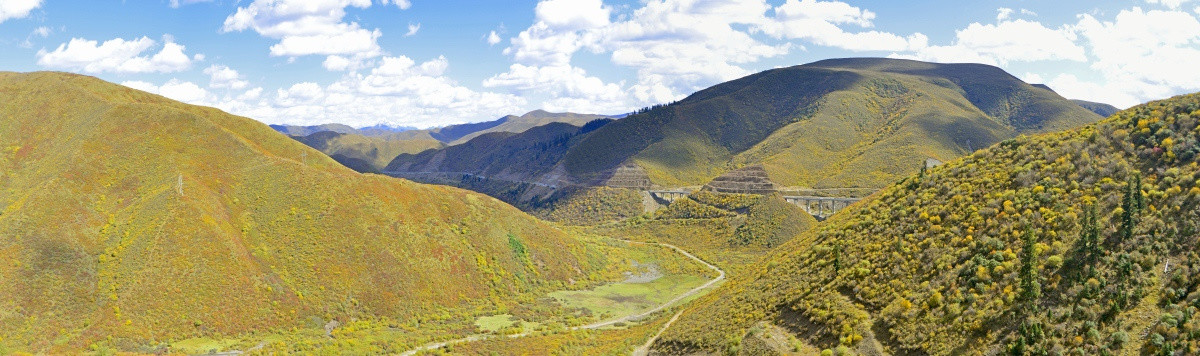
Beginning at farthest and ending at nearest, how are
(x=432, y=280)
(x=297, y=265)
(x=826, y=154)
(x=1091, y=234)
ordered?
(x=826, y=154) < (x=432, y=280) < (x=297, y=265) < (x=1091, y=234)

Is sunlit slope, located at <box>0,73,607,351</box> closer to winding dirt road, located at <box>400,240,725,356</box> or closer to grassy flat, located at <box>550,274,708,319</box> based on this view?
grassy flat, located at <box>550,274,708,319</box>

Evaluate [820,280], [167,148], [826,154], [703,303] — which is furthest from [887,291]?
[826,154]

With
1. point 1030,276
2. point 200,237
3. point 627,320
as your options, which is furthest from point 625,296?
point 1030,276

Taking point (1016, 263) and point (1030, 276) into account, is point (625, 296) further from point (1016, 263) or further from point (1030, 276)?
point (1030, 276)

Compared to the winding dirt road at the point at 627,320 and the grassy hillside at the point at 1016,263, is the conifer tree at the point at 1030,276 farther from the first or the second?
the winding dirt road at the point at 627,320

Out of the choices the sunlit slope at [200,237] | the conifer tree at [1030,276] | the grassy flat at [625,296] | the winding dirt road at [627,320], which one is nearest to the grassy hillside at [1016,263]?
the conifer tree at [1030,276]

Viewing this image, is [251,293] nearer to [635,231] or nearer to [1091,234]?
[1091,234]
